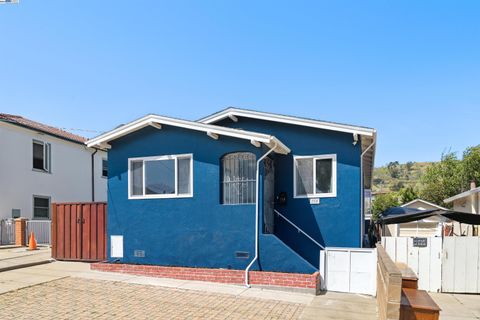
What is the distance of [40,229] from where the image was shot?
58.2 ft

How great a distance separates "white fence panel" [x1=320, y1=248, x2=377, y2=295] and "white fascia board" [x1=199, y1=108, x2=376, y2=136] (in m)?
3.11

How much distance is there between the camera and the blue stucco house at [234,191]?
10453 millimetres

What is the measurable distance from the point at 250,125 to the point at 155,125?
296 centimetres

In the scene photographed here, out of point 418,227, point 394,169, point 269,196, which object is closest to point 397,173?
point 394,169

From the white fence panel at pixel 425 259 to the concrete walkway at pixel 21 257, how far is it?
1062cm

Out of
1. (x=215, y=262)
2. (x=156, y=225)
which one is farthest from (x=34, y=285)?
(x=215, y=262)

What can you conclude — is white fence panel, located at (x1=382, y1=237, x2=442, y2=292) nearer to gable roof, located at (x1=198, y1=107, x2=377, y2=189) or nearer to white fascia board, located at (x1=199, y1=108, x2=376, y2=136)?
gable roof, located at (x1=198, y1=107, x2=377, y2=189)

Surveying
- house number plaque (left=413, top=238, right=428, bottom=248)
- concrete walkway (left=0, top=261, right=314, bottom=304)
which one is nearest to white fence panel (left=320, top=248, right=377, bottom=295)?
concrete walkway (left=0, top=261, right=314, bottom=304)

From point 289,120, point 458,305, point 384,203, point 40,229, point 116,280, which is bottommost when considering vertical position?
point 384,203

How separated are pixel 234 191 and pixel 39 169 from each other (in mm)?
13539

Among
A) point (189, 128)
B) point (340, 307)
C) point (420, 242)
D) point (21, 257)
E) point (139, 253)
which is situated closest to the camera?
point (340, 307)

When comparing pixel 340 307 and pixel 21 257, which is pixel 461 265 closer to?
pixel 340 307

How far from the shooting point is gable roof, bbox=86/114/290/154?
1016cm

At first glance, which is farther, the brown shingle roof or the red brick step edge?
the brown shingle roof
